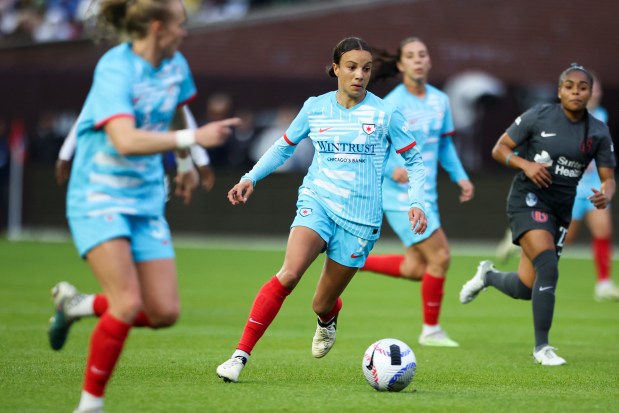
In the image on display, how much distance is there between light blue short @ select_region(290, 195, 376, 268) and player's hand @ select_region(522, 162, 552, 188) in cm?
160

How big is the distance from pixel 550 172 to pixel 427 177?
1.58 m

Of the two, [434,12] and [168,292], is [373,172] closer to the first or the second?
[168,292]

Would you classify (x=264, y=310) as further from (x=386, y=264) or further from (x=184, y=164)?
(x=386, y=264)

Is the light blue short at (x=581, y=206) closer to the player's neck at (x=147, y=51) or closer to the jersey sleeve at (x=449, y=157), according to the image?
the jersey sleeve at (x=449, y=157)

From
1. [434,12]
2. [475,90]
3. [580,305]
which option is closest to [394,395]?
[580,305]

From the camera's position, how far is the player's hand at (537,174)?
29.1ft

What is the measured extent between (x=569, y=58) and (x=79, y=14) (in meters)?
11.7

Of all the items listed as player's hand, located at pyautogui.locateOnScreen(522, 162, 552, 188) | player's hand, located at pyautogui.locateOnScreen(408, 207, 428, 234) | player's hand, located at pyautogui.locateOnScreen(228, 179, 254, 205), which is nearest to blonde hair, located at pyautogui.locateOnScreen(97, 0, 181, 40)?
player's hand, located at pyautogui.locateOnScreen(228, 179, 254, 205)

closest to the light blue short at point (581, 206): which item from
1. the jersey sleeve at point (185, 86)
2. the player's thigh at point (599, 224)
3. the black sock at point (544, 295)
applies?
the player's thigh at point (599, 224)

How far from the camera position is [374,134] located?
26.2 feet

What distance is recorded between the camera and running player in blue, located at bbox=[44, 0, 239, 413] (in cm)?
609

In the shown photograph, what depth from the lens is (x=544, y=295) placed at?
29.5 ft

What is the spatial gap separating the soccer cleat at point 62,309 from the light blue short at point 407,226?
14.1 ft

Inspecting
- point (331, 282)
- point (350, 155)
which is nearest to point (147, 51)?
point (350, 155)
